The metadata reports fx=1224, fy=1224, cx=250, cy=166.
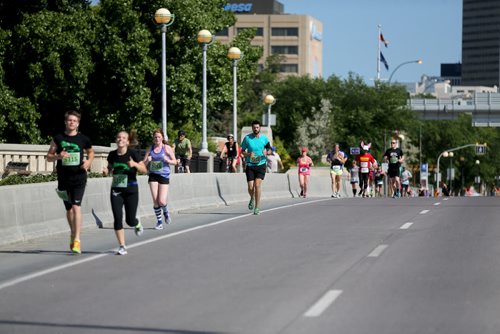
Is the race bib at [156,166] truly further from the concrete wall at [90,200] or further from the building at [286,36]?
the building at [286,36]

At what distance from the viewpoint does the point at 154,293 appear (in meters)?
11.4

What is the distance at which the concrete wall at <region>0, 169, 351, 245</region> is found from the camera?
57.0 ft

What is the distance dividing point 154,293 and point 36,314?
152 centimetres

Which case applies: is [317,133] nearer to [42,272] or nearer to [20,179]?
[20,179]

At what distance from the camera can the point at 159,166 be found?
68.0 feet

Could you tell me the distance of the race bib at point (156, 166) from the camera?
20672 millimetres

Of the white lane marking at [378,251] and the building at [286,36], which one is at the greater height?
the building at [286,36]

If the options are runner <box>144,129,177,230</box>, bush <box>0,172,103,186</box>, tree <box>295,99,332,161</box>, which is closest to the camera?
runner <box>144,129,177,230</box>

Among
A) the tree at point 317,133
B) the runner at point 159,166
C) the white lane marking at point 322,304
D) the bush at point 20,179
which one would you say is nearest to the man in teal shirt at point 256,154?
the runner at point 159,166

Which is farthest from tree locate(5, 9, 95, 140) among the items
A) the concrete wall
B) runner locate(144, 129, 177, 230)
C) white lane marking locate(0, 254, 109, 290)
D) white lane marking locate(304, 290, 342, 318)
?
white lane marking locate(304, 290, 342, 318)

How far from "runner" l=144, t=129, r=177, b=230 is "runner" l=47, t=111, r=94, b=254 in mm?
4737

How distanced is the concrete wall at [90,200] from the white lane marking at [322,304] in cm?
699

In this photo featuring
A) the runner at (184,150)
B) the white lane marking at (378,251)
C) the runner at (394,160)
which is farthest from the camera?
the runner at (394,160)

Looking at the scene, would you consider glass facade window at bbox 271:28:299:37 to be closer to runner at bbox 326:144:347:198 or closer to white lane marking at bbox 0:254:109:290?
runner at bbox 326:144:347:198
